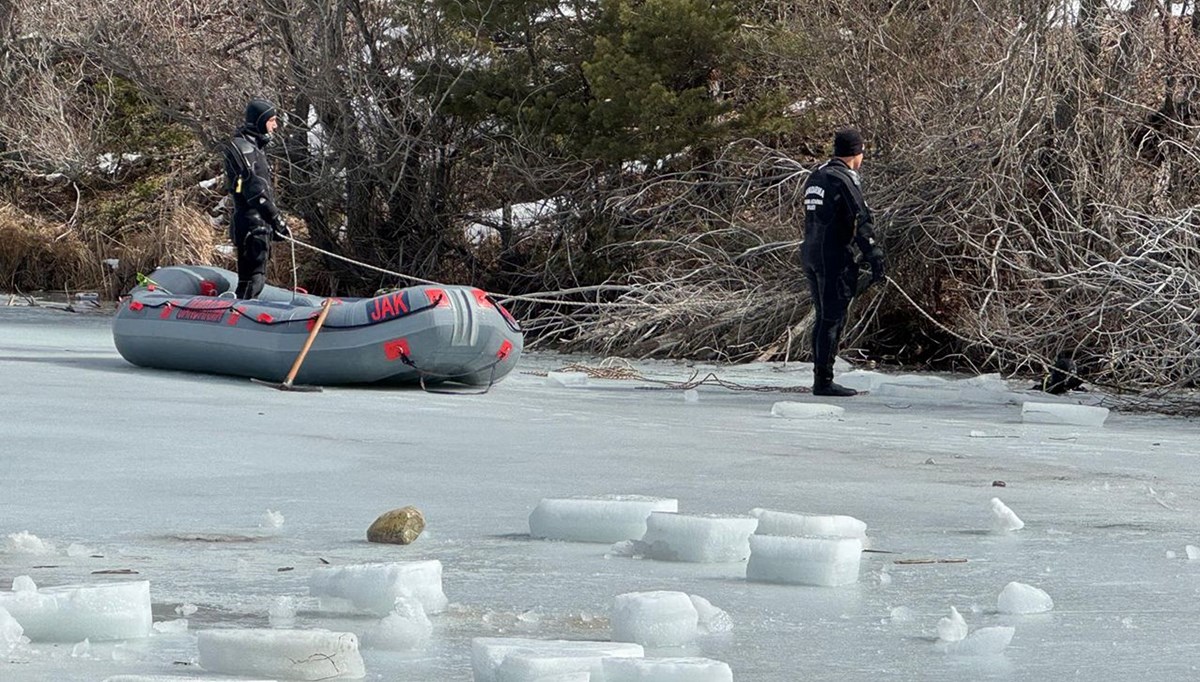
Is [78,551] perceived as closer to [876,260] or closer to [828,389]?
[876,260]

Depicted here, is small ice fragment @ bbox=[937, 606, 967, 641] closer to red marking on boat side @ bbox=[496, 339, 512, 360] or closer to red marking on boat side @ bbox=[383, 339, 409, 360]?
red marking on boat side @ bbox=[383, 339, 409, 360]

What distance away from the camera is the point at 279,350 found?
11039mm

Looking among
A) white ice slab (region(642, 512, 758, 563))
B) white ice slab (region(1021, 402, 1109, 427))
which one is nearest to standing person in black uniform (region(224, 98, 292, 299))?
white ice slab (region(1021, 402, 1109, 427))

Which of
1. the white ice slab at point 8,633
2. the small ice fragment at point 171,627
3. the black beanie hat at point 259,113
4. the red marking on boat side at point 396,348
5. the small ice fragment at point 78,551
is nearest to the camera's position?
the white ice slab at point 8,633

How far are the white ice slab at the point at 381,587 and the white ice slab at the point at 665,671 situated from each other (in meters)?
0.96

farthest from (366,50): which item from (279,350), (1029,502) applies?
(1029,502)

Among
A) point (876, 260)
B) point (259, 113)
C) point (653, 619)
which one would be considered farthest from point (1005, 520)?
point (259, 113)

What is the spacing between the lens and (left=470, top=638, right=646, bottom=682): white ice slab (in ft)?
11.7

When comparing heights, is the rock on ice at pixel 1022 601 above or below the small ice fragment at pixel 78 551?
above

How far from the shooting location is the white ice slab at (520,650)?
3568 mm

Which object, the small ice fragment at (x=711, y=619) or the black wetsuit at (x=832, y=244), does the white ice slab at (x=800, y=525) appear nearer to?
the small ice fragment at (x=711, y=619)

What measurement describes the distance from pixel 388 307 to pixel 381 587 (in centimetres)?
666

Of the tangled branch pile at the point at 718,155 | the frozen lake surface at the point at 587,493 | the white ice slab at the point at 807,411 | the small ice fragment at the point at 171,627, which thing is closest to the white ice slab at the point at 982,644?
the frozen lake surface at the point at 587,493

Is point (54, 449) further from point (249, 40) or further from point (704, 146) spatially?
point (249, 40)
